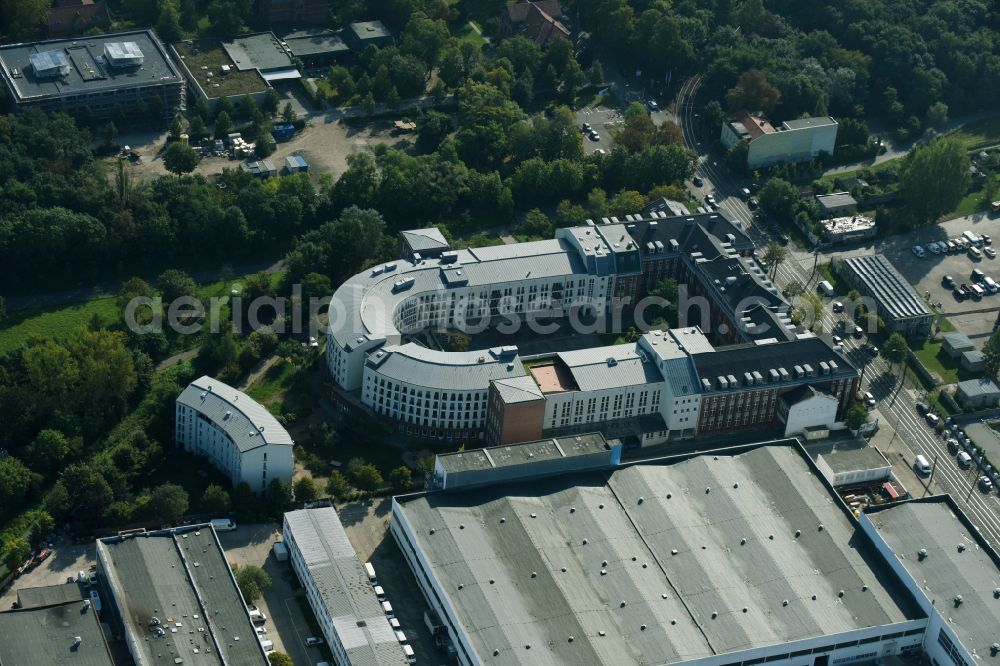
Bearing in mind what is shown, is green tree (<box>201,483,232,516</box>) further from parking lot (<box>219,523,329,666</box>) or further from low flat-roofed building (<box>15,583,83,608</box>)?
low flat-roofed building (<box>15,583,83,608</box>)

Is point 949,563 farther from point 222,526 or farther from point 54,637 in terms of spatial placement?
point 54,637

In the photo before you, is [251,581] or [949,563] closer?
[251,581]

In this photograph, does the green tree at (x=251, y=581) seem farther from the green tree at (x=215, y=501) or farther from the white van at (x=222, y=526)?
the green tree at (x=215, y=501)

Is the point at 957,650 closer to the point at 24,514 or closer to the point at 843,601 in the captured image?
the point at 843,601

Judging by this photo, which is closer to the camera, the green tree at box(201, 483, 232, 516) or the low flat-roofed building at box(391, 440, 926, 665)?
the low flat-roofed building at box(391, 440, 926, 665)

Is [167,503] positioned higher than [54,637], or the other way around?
[54,637]

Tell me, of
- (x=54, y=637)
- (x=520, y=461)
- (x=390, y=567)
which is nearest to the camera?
(x=54, y=637)

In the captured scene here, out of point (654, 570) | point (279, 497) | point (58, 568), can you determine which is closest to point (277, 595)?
point (279, 497)

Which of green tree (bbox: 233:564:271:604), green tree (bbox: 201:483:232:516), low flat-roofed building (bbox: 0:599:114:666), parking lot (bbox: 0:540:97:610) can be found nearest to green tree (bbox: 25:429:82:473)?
parking lot (bbox: 0:540:97:610)
